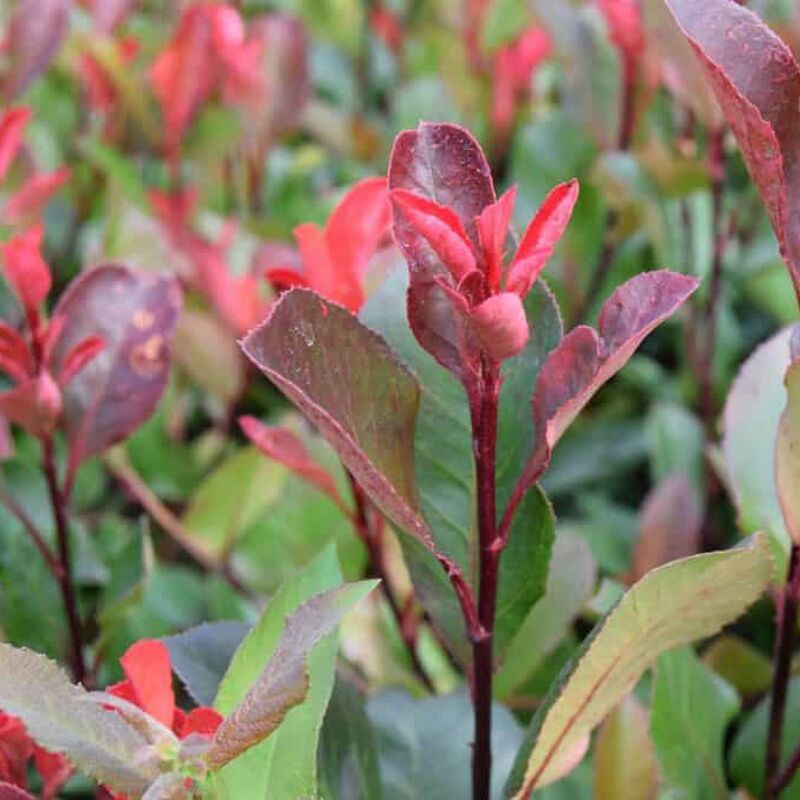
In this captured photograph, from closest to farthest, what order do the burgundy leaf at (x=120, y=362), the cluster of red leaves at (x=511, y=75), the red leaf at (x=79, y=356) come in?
the red leaf at (x=79, y=356)
the burgundy leaf at (x=120, y=362)
the cluster of red leaves at (x=511, y=75)

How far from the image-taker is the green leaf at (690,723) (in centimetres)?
65

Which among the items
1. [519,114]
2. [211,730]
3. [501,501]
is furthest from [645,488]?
[211,730]

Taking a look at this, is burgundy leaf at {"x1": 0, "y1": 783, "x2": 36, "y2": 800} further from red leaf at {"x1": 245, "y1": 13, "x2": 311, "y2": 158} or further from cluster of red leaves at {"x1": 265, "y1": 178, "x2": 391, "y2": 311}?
red leaf at {"x1": 245, "y1": 13, "x2": 311, "y2": 158}

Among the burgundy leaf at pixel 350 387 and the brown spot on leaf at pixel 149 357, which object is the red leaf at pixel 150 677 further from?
the brown spot on leaf at pixel 149 357

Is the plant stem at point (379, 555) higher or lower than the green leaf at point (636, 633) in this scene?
lower

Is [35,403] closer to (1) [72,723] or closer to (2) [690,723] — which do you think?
(1) [72,723]

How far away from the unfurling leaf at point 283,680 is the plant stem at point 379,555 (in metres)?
0.23

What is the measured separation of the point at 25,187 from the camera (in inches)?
42.9

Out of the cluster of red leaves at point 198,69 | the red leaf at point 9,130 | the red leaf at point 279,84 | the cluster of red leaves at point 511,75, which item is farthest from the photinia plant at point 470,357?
the cluster of red leaves at point 511,75

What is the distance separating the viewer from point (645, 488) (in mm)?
1329

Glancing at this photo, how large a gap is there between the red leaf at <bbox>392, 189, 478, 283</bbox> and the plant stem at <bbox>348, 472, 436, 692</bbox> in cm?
24

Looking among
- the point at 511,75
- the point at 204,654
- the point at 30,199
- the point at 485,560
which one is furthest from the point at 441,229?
the point at 511,75

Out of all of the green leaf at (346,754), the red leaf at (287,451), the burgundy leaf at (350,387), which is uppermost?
the burgundy leaf at (350,387)

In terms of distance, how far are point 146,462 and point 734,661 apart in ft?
1.77
